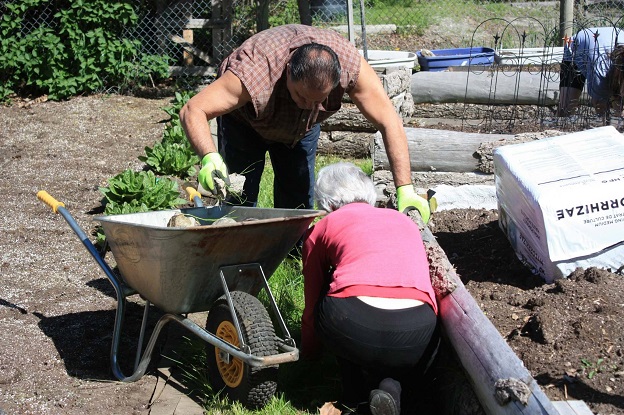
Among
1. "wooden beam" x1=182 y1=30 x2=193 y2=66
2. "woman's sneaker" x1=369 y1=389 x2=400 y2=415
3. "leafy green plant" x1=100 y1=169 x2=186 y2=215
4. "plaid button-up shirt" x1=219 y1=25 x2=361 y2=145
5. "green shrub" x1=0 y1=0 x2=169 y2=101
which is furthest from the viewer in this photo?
"wooden beam" x1=182 y1=30 x2=193 y2=66

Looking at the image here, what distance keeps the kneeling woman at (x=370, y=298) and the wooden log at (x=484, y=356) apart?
90mm

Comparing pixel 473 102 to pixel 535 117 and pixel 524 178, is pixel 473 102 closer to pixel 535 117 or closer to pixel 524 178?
pixel 535 117

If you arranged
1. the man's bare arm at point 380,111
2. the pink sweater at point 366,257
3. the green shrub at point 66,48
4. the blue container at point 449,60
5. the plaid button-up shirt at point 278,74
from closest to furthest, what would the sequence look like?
the pink sweater at point 366,257
the plaid button-up shirt at point 278,74
the man's bare arm at point 380,111
the green shrub at point 66,48
the blue container at point 449,60

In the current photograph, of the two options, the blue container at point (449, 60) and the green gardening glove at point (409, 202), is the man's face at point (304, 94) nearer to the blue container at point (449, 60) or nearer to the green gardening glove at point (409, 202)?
the green gardening glove at point (409, 202)

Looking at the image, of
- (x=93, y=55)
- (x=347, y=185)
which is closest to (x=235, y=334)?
(x=347, y=185)

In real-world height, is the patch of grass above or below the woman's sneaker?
below

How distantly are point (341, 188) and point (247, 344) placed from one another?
0.76 metres

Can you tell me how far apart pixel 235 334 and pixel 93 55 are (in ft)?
22.7

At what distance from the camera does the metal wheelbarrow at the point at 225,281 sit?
3.01 meters

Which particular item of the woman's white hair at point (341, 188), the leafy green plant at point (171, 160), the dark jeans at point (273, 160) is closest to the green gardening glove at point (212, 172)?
the woman's white hair at point (341, 188)

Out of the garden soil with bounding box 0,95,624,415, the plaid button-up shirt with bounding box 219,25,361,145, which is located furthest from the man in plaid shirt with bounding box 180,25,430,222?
the garden soil with bounding box 0,95,624,415

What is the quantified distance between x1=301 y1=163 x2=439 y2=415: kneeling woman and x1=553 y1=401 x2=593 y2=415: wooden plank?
1.90 ft

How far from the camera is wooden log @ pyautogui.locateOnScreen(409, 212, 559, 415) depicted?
241 cm

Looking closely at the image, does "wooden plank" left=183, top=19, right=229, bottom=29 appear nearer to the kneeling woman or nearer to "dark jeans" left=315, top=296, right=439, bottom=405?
the kneeling woman
